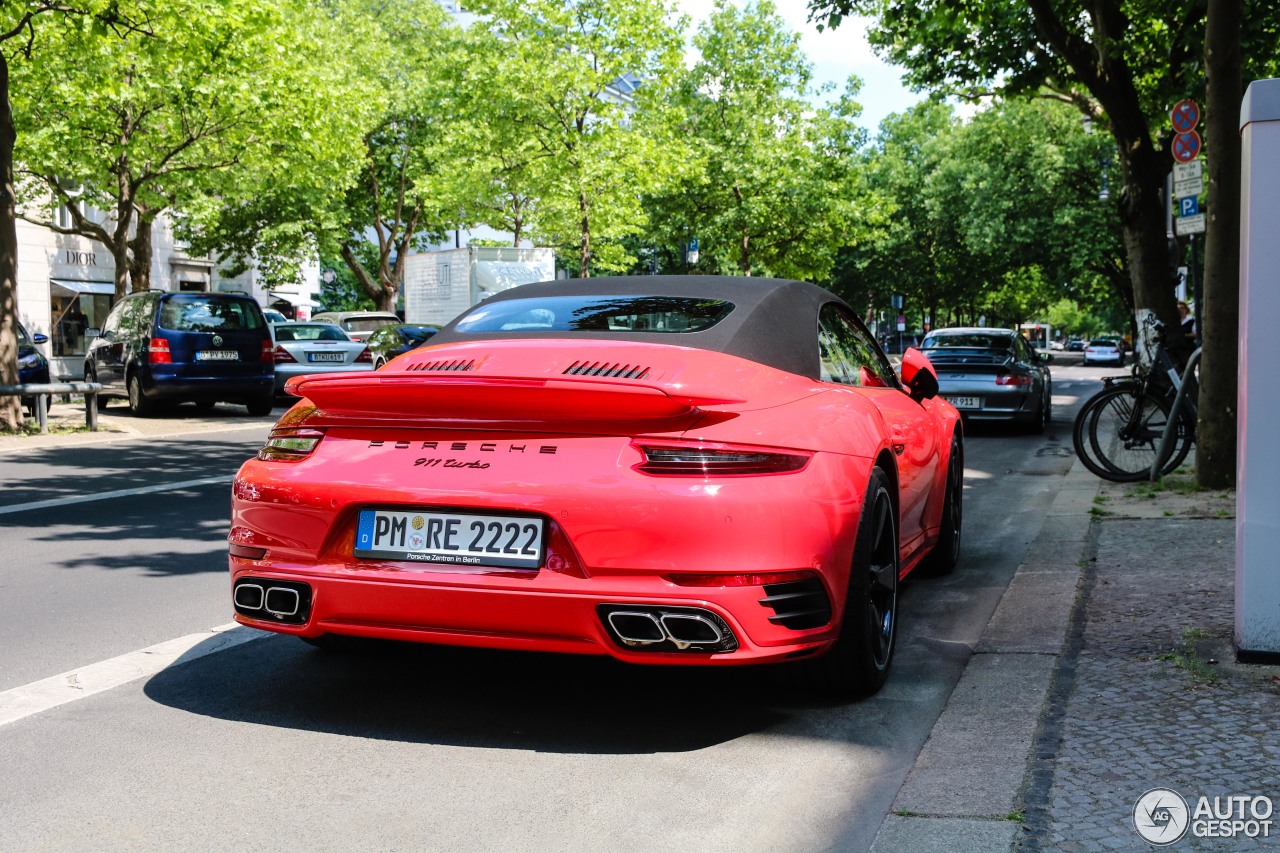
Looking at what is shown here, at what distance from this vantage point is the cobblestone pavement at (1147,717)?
323cm

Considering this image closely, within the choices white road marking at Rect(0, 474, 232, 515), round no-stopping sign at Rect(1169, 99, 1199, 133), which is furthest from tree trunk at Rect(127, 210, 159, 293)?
round no-stopping sign at Rect(1169, 99, 1199, 133)

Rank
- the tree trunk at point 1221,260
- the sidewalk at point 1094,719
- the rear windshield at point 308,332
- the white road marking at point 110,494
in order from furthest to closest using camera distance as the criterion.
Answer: the rear windshield at point 308,332 → the white road marking at point 110,494 → the tree trunk at point 1221,260 → the sidewalk at point 1094,719

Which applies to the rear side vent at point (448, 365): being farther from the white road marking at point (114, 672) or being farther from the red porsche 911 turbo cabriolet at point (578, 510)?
the white road marking at point (114, 672)

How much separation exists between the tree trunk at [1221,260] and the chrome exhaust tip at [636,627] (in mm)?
6331

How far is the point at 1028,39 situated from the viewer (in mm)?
17484

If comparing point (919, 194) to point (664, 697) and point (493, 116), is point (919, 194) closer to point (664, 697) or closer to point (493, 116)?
point (493, 116)

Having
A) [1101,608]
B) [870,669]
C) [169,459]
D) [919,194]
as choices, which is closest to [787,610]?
[870,669]

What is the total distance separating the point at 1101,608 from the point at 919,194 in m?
55.7

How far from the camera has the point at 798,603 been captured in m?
3.92

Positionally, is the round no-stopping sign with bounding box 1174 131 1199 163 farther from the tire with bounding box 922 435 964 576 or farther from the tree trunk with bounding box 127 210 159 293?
the tree trunk with bounding box 127 210 159 293

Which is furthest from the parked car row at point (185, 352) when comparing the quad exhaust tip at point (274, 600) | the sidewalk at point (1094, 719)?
the quad exhaust tip at point (274, 600)

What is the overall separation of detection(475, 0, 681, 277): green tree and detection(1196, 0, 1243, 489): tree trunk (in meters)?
24.8

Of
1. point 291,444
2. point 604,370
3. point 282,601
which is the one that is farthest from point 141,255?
point 604,370

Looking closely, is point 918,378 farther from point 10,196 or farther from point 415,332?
point 415,332
